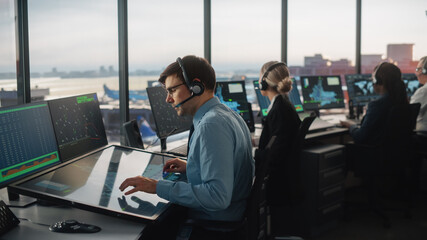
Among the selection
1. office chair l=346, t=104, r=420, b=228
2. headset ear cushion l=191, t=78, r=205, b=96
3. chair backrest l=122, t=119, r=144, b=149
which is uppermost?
headset ear cushion l=191, t=78, r=205, b=96

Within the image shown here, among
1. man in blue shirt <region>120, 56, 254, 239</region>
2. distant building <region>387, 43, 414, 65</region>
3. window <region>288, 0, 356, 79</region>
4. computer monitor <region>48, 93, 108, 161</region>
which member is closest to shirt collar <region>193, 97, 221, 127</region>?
man in blue shirt <region>120, 56, 254, 239</region>

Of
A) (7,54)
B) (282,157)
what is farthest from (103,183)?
(282,157)

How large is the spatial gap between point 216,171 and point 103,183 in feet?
1.67

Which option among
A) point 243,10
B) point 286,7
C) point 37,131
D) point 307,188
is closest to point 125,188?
point 37,131

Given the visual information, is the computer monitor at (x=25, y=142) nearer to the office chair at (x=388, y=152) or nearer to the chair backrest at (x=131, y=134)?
the chair backrest at (x=131, y=134)

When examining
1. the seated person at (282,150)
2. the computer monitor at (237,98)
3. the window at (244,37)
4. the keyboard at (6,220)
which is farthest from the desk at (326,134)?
the keyboard at (6,220)

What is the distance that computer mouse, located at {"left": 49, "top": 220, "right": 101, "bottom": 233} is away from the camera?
4.80 ft

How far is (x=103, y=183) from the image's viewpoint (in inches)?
66.9

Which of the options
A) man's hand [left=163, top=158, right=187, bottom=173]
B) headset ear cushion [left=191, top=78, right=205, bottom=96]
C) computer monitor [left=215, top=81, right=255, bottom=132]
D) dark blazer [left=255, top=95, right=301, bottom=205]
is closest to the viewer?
headset ear cushion [left=191, top=78, right=205, bottom=96]

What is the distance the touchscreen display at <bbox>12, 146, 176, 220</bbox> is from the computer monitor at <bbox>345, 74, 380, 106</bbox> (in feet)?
11.0

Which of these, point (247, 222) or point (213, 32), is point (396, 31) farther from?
point (247, 222)

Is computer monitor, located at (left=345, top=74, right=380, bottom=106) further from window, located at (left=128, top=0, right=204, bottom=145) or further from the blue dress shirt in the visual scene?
the blue dress shirt

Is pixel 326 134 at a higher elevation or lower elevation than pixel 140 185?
lower

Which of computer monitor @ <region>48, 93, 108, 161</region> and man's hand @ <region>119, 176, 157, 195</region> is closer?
man's hand @ <region>119, 176, 157, 195</region>
